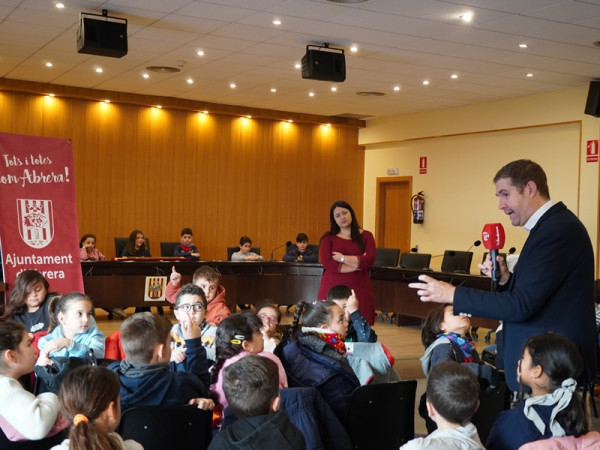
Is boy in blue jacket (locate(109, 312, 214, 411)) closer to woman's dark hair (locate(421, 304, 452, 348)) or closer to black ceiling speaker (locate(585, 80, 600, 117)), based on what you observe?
woman's dark hair (locate(421, 304, 452, 348))

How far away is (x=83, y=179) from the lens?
42.0 feet

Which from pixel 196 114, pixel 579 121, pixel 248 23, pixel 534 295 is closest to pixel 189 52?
pixel 248 23

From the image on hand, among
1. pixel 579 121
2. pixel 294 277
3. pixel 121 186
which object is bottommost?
pixel 294 277

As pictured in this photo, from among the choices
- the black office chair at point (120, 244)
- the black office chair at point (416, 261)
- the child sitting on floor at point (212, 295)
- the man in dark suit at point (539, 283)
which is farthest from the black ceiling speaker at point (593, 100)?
the man in dark suit at point (539, 283)

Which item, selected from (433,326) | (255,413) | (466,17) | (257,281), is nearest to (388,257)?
(257,281)

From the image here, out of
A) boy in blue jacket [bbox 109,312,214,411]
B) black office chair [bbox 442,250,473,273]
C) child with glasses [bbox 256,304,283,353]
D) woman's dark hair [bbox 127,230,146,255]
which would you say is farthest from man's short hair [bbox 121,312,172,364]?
woman's dark hair [bbox 127,230,146,255]

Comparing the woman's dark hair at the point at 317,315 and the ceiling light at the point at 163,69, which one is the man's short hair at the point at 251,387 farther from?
the ceiling light at the point at 163,69

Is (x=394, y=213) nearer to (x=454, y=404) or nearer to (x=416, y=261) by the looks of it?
(x=416, y=261)

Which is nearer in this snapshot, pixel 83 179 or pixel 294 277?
pixel 294 277

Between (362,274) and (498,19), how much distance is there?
3.46m

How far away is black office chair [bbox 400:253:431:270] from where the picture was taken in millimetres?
10961

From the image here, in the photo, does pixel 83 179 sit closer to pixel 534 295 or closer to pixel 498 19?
pixel 498 19

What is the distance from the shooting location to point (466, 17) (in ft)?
25.0

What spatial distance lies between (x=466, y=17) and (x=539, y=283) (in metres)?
5.67
